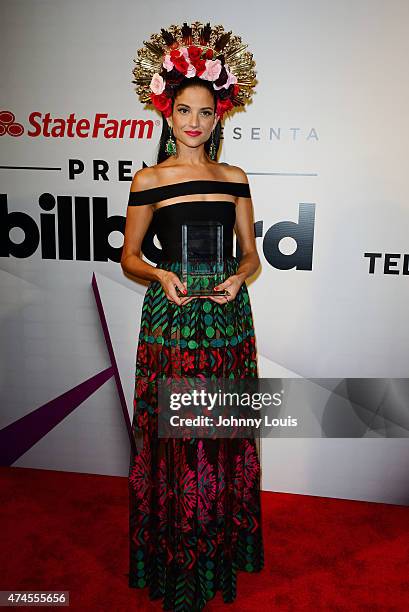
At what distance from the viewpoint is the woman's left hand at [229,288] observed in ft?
6.28

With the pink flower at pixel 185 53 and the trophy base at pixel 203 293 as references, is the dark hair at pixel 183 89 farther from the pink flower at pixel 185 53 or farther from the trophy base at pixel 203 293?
the trophy base at pixel 203 293

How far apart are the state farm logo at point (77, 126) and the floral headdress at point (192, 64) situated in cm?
73

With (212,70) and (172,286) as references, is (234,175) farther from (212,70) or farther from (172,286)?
(172,286)

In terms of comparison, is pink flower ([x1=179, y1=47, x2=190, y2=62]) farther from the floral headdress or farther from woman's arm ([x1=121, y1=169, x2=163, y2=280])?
woman's arm ([x1=121, y1=169, x2=163, y2=280])

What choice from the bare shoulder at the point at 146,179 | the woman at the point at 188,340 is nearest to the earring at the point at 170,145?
the woman at the point at 188,340

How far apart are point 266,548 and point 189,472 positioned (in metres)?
0.82

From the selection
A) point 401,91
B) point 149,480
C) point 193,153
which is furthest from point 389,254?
point 149,480

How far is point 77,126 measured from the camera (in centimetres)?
286

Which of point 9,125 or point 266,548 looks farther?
point 9,125

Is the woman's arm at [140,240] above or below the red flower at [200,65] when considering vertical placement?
below

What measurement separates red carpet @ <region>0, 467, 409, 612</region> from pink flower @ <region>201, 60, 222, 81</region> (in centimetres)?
198

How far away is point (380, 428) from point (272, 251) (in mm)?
1087

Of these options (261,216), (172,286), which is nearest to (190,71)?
(172,286)

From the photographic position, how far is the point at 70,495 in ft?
9.95
